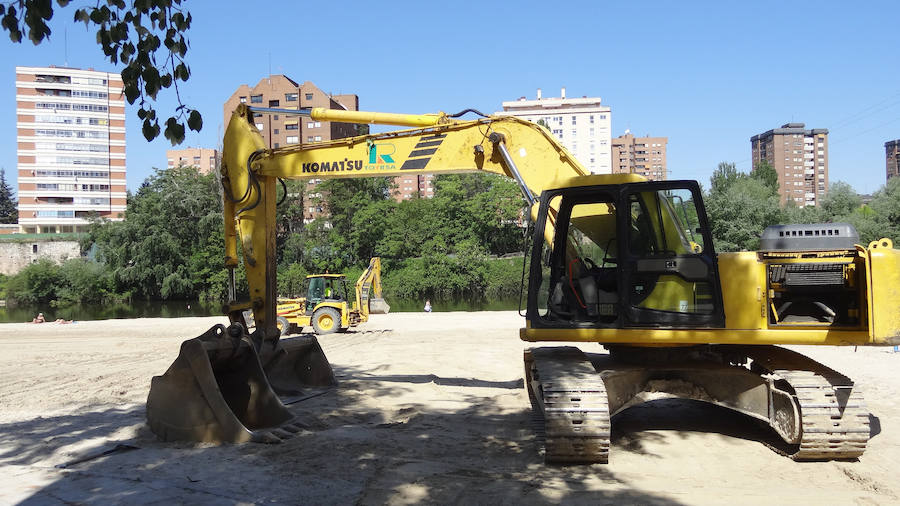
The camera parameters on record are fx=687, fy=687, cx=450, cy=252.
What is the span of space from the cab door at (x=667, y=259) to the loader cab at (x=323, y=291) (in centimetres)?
1527

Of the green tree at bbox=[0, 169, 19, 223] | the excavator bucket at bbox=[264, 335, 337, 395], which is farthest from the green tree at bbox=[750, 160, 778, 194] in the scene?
the green tree at bbox=[0, 169, 19, 223]

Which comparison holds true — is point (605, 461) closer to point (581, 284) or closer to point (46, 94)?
point (581, 284)

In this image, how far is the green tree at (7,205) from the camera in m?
102

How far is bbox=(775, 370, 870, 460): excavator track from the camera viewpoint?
5781mm

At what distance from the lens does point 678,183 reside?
6.24m

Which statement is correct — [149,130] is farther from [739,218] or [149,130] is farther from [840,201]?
[840,201]

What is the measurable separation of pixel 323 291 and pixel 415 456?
15.3 m

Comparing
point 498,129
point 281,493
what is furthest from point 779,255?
point 281,493

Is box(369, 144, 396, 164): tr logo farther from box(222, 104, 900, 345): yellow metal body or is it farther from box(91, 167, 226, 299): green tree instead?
box(91, 167, 226, 299): green tree

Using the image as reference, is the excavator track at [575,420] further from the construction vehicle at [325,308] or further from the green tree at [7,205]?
the green tree at [7,205]

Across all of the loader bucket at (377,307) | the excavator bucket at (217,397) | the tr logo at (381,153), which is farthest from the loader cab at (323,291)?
the excavator bucket at (217,397)

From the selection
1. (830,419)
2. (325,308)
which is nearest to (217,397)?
(830,419)

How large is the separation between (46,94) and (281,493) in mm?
95923

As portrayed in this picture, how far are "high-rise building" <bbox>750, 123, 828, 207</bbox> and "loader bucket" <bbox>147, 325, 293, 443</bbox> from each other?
492 ft
